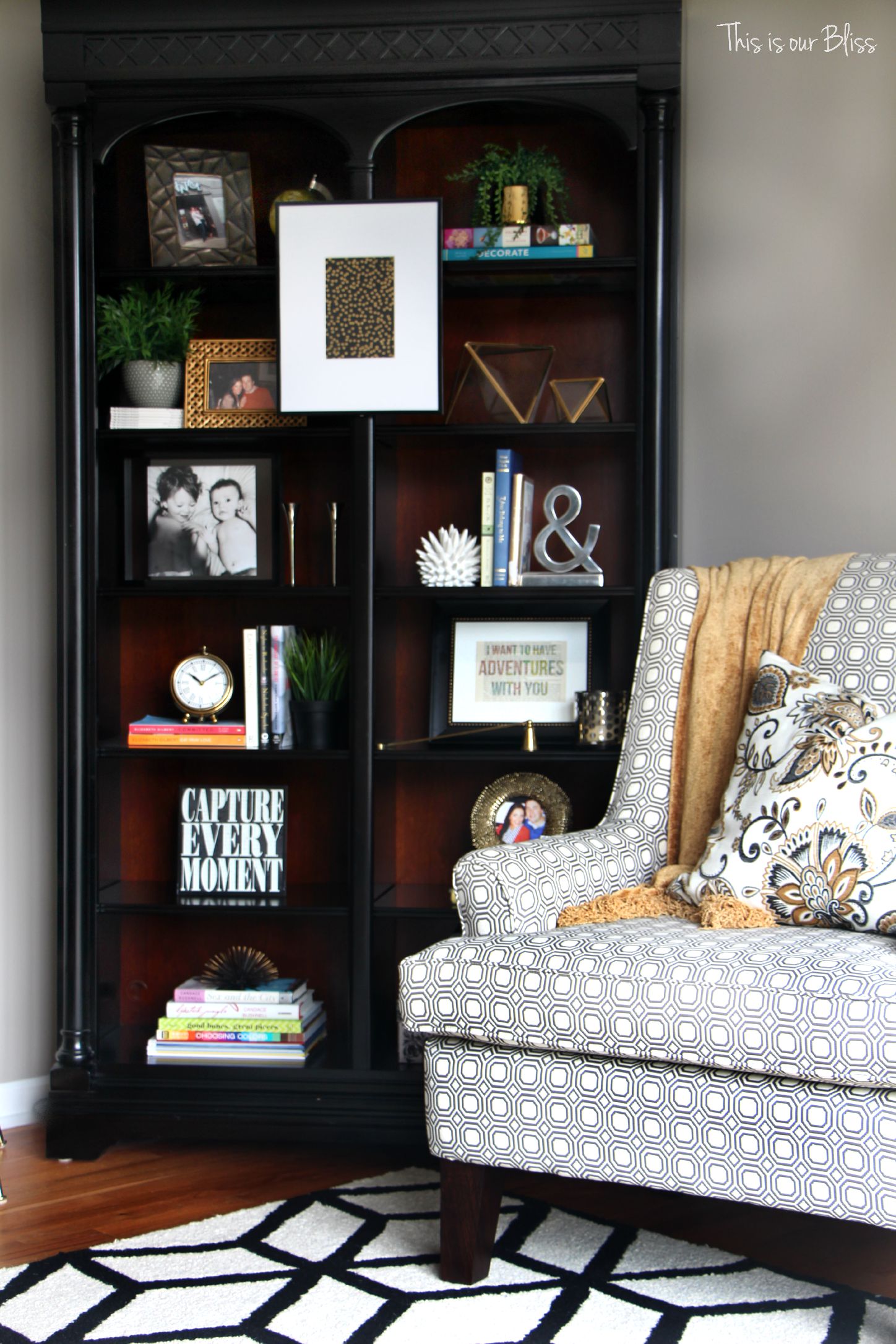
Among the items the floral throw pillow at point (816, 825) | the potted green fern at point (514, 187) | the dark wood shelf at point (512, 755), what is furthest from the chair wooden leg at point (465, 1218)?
the potted green fern at point (514, 187)

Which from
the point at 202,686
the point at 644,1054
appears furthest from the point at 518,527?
the point at 644,1054

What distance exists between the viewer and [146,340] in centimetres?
267

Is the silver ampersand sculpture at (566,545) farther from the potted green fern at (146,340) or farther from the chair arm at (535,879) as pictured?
the potted green fern at (146,340)

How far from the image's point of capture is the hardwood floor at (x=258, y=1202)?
2055 mm

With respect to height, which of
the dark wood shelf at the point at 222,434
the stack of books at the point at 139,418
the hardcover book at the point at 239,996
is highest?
the stack of books at the point at 139,418

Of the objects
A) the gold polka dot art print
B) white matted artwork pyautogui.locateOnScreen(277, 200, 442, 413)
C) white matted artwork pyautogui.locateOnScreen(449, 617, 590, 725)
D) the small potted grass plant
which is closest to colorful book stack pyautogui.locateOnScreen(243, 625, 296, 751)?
the small potted grass plant

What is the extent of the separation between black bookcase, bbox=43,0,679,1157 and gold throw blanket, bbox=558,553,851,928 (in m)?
0.19

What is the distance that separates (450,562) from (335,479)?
0.41 meters

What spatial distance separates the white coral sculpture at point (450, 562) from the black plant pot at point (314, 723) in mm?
332

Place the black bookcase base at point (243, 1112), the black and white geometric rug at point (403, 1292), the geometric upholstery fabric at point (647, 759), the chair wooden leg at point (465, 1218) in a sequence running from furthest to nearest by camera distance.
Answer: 1. the black bookcase base at point (243, 1112)
2. the geometric upholstery fabric at point (647, 759)
3. the chair wooden leg at point (465, 1218)
4. the black and white geometric rug at point (403, 1292)

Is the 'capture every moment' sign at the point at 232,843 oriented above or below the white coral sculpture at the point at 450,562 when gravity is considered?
below

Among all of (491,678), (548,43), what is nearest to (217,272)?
(548,43)

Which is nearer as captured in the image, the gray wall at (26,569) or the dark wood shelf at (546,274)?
the dark wood shelf at (546,274)

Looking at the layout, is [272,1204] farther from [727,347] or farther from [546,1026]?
[727,347]
